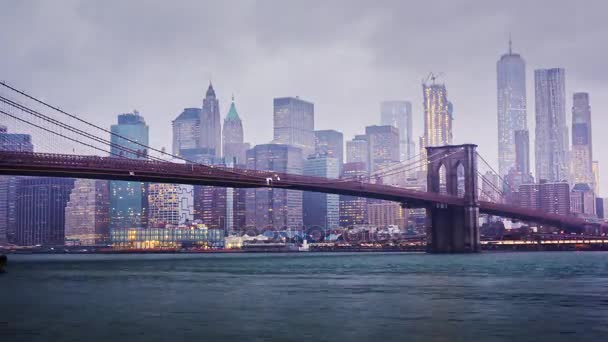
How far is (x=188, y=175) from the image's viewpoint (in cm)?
7475

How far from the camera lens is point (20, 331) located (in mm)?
25062

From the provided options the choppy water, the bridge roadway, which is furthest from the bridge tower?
Answer: the choppy water

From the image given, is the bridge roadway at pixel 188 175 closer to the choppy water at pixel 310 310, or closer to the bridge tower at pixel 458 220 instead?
the bridge tower at pixel 458 220

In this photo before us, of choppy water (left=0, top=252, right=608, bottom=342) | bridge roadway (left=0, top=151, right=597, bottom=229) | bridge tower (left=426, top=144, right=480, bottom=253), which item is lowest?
choppy water (left=0, top=252, right=608, bottom=342)

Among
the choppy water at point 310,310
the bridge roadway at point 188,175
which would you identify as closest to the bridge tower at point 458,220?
the bridge roadway at point 188,175

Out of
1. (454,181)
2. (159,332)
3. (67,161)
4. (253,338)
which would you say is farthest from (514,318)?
(454,181)

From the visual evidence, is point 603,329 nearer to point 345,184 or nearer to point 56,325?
point 56,325

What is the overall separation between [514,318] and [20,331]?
1516 centimetres

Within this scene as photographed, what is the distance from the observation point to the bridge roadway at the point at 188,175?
6500 centimetres

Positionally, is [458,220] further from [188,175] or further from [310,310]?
[310,310]

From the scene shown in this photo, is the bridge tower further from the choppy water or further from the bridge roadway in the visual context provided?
the choppy water

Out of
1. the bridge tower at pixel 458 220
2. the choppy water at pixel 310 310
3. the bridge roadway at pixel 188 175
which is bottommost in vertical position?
the choppy water at pixel 310 310

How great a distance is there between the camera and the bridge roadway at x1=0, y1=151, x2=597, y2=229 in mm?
65000

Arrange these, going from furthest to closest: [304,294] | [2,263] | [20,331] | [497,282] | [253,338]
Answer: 1. [2,263]
2. [497,282]
3. [304,294]
4. [20,331]
5. [253,338]
